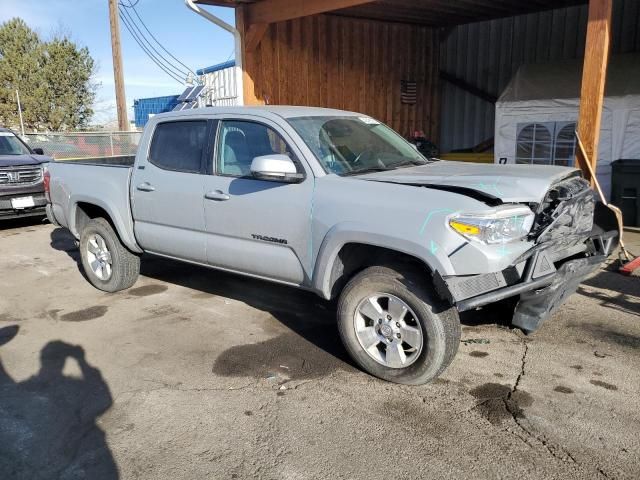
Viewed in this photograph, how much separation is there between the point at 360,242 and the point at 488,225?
84 cm

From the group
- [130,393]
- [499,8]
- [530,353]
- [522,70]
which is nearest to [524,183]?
[530,353]

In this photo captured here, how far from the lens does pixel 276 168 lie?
12.8 feet

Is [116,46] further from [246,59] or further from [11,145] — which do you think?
[246,59]

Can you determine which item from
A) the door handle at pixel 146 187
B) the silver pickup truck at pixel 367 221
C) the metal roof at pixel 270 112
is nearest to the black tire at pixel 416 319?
the silver pickup truck at pixel 367 221

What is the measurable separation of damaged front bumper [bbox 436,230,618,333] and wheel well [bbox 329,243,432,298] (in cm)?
43

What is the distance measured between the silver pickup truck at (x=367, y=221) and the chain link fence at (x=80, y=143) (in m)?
10.5

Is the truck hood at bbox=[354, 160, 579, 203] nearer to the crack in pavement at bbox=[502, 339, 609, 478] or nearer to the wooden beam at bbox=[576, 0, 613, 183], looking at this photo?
the crack in pavement at bbox=[502, 339, 609, 478]

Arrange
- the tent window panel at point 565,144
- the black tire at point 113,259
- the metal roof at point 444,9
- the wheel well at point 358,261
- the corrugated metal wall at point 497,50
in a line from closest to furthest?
the wheel well at point 358,261 → the black tire at point 113,259 → the tent window panel at point 565,144 → the metal roof at point 444,9 → the corrugated metal wall at point 497,50

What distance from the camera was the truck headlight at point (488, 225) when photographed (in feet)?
11.0

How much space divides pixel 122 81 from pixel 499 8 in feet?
41.9

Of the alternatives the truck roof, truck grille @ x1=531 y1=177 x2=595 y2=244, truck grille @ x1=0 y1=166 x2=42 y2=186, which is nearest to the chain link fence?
truck grille @ x1=0 y1=166 x2=42 y2=186

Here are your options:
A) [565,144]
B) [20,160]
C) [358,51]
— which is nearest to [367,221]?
[565,144]

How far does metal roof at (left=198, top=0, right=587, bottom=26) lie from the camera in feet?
41.1

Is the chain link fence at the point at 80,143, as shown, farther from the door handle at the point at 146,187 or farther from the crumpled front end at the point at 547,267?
the crumpled front end at the point at 547,267
